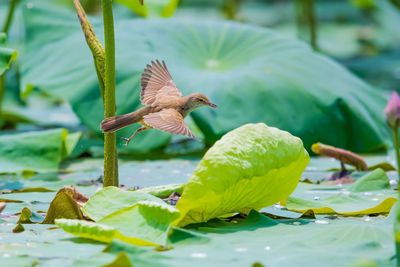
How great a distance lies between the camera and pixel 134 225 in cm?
189

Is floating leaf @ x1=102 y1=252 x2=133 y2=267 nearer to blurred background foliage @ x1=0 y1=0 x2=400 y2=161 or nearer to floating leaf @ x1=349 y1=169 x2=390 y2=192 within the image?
floating leaf @ x1=349 y1=169 x2=390 y2=192

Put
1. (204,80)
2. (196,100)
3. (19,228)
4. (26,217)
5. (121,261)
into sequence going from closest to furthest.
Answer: (121,261)
(19,228)
(26,217)
(196,100)
(204,80)

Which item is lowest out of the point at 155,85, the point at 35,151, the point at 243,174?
the point at 35,151

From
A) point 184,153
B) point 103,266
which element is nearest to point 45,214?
point 103,266

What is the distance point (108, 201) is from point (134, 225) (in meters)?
0.19

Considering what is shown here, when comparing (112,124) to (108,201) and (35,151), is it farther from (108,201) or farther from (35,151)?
(35,151)

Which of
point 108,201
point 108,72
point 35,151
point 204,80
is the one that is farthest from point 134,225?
point 204,80

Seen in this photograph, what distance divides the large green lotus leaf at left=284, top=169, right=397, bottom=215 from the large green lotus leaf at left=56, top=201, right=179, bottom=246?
48 centimetres

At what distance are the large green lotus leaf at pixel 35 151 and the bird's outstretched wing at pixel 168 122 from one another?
1.03 metres

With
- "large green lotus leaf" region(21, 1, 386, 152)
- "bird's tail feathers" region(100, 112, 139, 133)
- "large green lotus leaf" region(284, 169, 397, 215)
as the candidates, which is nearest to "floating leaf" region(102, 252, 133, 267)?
"bird's tail feathers" region(100, 112, 139, 133)

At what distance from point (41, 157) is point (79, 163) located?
0.20 m

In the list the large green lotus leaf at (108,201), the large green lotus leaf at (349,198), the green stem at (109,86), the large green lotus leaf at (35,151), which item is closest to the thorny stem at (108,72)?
the green stem at (109,86)

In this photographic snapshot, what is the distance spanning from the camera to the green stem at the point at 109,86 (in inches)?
84.6

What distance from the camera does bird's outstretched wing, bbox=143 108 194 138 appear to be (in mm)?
2133
